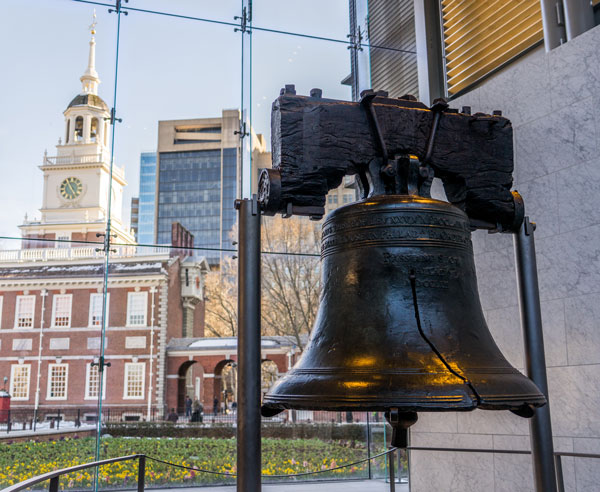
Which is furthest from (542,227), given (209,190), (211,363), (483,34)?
(209,190)

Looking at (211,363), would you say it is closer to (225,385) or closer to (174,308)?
(225,385)

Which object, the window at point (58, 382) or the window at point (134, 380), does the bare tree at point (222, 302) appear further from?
the window at point (58, 382)

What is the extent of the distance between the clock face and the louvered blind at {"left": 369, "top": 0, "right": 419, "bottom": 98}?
3315 mm

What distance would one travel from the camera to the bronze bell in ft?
5.33

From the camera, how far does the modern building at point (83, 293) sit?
6.22m

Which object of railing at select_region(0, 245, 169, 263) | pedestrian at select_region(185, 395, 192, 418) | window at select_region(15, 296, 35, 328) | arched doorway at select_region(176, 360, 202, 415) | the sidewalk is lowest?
the sidewalk

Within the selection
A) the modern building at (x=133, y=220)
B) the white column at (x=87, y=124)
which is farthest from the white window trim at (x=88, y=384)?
the white column at (x=87, y=124)

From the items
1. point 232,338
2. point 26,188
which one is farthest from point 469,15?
point 26,188

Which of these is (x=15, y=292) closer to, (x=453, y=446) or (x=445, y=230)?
(x=453, y=446)

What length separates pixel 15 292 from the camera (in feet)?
20.6

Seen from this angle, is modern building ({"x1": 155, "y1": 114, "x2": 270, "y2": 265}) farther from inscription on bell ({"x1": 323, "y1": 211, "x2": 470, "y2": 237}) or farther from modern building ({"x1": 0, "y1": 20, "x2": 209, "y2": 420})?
inscription on bell ({"x1": 323, "y1": 211, "x2": 470, "y2": 237})

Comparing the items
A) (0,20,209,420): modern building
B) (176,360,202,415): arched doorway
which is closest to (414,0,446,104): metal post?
(0,20,209,420): modern building

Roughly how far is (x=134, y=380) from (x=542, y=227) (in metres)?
4.60

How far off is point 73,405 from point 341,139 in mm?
5268
